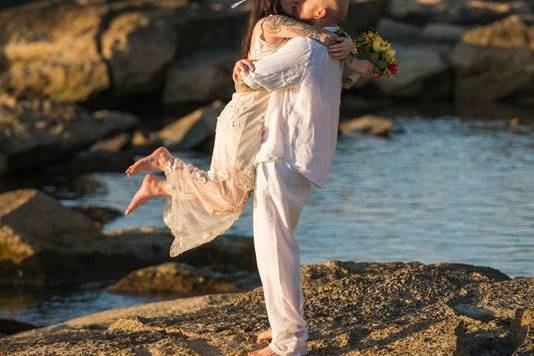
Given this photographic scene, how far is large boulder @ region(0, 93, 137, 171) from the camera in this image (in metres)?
19.2

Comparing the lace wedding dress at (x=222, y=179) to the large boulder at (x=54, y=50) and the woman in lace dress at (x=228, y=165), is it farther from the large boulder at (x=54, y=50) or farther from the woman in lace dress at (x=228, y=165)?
the large boulder at (x=54, y=50)

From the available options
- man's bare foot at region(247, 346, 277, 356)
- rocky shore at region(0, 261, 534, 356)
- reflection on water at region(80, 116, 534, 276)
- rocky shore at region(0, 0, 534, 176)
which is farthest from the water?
man's bare foot at region(247, 346, 277, 356)

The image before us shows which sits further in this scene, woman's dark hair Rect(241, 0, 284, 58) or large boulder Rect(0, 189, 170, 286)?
large boulder Rect(0, 189, 170, 286)

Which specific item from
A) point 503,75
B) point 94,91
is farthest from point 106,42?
point 503,75

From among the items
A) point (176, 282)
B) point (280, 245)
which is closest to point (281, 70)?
point (280, 245)

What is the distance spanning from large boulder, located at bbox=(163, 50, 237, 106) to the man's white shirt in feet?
63.4

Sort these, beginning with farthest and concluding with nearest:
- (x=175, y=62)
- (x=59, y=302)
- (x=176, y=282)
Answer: (x=175, y=62) < (x=59, y=302) < (x=176, y=282)

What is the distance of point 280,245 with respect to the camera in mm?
6676

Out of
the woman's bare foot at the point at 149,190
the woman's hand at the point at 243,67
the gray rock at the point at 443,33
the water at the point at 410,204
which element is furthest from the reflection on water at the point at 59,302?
the gray rock at the point at 443,33

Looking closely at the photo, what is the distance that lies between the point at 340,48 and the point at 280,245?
2.84ft

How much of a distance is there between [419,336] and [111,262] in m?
6.56

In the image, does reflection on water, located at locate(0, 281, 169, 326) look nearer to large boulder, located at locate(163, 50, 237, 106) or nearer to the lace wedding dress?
the lace wedding dress

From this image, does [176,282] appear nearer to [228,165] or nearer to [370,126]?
[228,165]

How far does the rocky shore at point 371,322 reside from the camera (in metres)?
6.70
